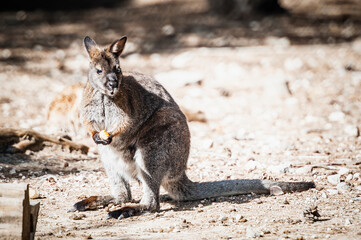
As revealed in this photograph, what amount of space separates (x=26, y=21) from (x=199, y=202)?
1099 cm

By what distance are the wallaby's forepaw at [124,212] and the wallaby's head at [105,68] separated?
962mm

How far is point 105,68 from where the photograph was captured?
405 cm

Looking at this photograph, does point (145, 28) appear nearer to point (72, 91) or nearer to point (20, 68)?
point (20, 68)

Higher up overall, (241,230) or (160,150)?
(160,150)

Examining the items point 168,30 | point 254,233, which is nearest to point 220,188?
point 254,233

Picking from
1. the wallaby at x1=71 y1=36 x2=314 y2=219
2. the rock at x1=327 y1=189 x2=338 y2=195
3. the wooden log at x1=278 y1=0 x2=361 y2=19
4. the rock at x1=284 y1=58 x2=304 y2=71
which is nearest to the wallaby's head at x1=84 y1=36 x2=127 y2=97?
the wallaby at x1=71 y1=36 x2=314 y2=219

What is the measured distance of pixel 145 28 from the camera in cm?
1302

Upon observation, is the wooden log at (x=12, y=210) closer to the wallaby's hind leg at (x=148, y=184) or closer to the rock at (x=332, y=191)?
the wallaby's hind leg at (x=148, y=184)

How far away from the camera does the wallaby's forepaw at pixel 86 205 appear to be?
411 cm

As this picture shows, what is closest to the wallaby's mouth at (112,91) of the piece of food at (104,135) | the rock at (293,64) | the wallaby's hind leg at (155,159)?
the piece of food at (104,135)

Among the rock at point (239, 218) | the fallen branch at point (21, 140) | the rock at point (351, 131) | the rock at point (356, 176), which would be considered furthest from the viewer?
the rock at point (351, 131)

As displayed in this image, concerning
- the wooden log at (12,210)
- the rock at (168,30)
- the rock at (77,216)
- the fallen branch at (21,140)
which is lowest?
the rock at (77,216)

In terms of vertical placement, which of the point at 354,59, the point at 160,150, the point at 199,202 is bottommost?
the point at 199,202

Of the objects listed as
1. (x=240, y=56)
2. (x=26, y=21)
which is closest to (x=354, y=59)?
(x=240, y=56)
